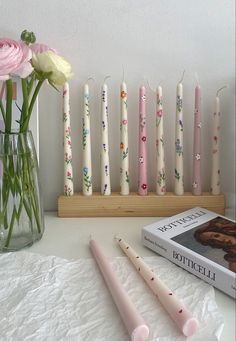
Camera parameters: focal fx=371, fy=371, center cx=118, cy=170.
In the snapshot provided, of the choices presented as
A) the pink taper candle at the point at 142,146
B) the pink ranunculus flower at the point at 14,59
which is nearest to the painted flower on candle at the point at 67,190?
the pink taper candle at the point at 142,146

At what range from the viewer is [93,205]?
2.04ft

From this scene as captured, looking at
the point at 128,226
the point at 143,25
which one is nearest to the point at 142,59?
the point at 143,25

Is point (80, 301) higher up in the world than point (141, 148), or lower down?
lower down

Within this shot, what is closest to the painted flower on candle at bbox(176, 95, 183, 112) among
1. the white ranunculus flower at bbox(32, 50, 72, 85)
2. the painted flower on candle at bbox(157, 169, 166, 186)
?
the painted flower on candle at bbox(157, 169, 166, 186)

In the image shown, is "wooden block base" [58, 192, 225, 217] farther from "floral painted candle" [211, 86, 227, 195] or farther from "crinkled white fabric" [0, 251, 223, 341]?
"crinkled white fabric" [0, 251, 223, 341]

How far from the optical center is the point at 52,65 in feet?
1.49

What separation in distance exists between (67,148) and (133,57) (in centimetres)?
19

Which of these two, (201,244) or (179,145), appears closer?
(201,244)

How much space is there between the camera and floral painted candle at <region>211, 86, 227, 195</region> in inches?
24.3

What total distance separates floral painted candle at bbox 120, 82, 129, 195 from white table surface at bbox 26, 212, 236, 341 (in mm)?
59

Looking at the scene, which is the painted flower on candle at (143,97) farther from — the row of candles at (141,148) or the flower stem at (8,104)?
the flower stem at (8,104)

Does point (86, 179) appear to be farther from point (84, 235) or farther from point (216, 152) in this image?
point (216, 152)

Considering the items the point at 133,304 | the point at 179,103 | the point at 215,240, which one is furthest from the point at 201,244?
the point at 179,103

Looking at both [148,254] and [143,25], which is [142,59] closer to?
[143,25]
